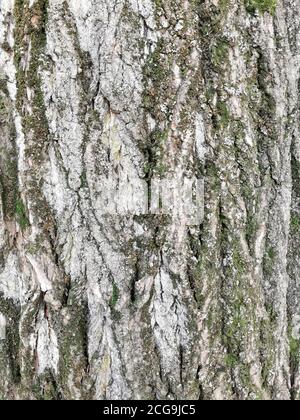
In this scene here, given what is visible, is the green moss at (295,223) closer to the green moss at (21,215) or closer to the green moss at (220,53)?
the green moss at (220,53)

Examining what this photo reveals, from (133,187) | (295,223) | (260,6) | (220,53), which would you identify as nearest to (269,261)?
(295,223)

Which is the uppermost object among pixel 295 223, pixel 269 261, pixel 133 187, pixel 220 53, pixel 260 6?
pixel 260 6

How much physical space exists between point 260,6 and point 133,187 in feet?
2.85

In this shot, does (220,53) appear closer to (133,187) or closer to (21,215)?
(133,187)

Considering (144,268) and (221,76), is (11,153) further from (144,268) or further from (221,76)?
(221,76)

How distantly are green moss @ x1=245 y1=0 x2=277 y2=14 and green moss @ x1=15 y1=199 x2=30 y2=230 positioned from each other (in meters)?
1.15

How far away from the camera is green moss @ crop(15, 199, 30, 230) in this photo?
190 cm

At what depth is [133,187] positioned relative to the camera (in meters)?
1.83

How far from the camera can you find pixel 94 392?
1865 mm

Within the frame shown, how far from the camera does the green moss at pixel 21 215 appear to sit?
190cm

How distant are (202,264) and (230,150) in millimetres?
447

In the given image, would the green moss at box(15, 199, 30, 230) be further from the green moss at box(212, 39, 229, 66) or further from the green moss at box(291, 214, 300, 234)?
the green moss at box(291, 214, 300, 234)

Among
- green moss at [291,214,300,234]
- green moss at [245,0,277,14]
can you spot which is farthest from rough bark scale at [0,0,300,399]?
green moss at [291,214,300,234]

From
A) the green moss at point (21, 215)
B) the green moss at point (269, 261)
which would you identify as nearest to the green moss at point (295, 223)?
the green moss at point (269, 261)
